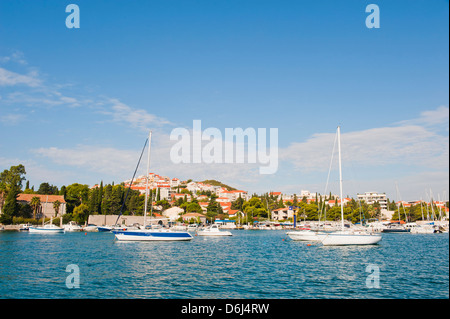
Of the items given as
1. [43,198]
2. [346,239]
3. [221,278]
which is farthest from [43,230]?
[221,278]

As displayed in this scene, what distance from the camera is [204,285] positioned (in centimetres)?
1678

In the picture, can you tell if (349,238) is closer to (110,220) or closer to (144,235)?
(144,235)

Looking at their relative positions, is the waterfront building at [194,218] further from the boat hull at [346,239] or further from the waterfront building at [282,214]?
the boat hull at [346,239]

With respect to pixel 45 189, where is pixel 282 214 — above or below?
below

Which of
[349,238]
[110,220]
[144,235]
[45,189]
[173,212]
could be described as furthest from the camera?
[173,212]

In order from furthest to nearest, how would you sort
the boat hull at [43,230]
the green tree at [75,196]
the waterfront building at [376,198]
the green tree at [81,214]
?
1. the waterfront building at [376,198]
2. the green tree at [75,196]
3. the green tree at [81,214]
4. the boat hull at [43,230]

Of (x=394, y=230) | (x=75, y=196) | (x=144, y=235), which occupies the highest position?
(x=75, y=196)

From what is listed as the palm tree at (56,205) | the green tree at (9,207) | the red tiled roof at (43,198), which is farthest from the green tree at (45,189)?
the green tree at (9,207)

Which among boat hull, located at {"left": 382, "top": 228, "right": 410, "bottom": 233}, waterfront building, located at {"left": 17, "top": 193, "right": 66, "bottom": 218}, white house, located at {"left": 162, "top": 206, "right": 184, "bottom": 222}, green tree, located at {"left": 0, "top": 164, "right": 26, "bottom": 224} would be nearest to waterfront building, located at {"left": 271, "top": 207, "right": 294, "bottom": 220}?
white house, located at {"left": 162, "top": 206, "right": 184, "bottom": 222}
